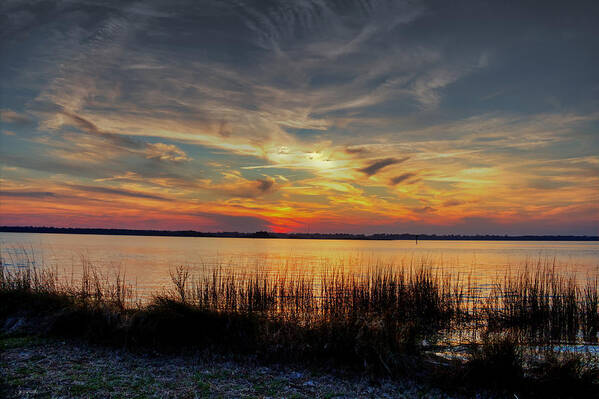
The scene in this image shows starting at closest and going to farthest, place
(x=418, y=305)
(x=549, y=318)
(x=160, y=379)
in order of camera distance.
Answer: (x=160, y=379), (x=549, y=318), (x=418, y=305)

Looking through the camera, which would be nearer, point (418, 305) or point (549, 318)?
point (549, 318)

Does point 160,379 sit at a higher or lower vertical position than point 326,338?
Answer: lower

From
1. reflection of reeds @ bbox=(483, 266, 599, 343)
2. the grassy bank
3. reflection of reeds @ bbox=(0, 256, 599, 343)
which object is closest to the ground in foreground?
the grassy bank

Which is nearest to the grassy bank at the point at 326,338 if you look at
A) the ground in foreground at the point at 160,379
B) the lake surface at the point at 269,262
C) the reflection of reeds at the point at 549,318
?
the reflection of reeds at the point at 549,318

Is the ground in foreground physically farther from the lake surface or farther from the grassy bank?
the lake surface

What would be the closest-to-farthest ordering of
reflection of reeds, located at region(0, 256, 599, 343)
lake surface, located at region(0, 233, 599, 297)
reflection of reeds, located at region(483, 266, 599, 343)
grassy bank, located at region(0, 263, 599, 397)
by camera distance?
grassy bank, located at region(0, 263, 599, 397), reflection of reeds, located at region(0, 256, 599, 343), reflection of reeds, located at region(483, 266, 599, 343), lake surface, located at region(0, 233, 599, 297)

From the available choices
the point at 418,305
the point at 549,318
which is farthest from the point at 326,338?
the point at 549,318

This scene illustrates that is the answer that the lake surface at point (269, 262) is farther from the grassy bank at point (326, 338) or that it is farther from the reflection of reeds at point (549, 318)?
the grassy bank at point (326, 338)

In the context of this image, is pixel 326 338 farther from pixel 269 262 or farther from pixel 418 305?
pixel 269 262

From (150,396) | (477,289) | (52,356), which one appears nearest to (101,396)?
(150,396)

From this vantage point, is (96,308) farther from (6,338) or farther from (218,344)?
→ (218,344)

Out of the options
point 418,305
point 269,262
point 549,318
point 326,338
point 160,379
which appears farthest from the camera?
point 269,262

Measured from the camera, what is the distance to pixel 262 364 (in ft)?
26.6

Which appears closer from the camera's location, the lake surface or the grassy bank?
the grassy bank
